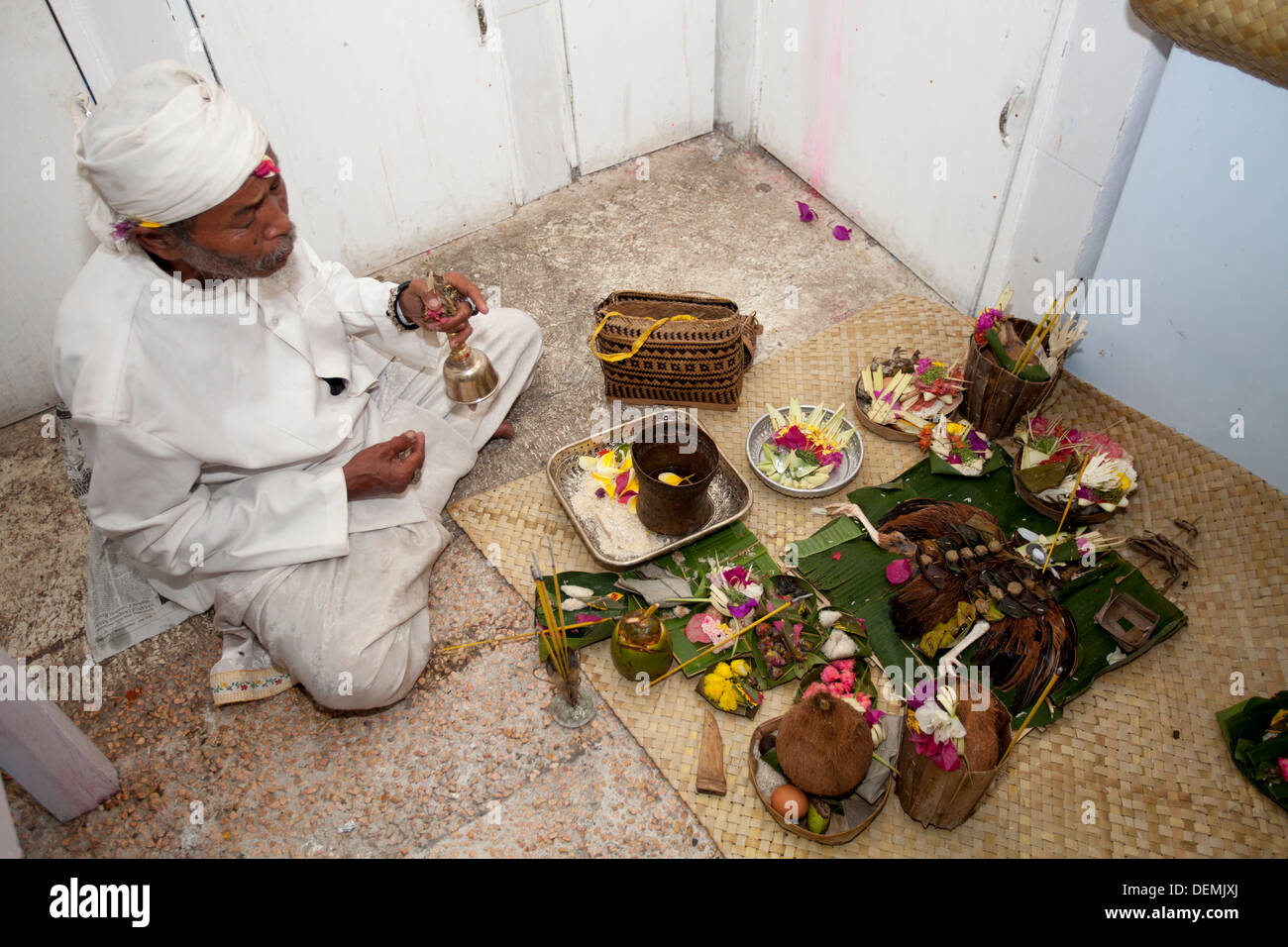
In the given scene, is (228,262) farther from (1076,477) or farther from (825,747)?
(1076,477)

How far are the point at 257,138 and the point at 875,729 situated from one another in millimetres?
2338

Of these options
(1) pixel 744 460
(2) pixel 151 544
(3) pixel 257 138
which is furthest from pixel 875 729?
(3) pixel 257 138

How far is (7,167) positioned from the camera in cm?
316

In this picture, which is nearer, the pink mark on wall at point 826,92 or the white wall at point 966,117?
the white wall at point 966,117

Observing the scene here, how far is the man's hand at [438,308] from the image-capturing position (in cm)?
280

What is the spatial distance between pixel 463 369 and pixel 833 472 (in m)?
1.39

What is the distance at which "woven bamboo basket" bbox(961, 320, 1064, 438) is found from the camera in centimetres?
315

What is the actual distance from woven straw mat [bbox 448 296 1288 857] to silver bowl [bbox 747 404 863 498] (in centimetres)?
5

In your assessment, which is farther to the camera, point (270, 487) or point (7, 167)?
point (7, 167)

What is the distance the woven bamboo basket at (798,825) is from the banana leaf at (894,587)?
43cm

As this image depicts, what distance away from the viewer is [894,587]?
2926 mm

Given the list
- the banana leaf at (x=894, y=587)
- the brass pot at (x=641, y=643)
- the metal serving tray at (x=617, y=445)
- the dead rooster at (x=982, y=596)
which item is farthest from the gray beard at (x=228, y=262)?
the dead rooster at (x=982, y=596)

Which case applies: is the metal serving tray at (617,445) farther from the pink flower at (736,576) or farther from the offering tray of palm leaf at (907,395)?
the offering tray of palm leaf at (907,395)

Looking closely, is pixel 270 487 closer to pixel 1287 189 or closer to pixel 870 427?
pixel 870 427
